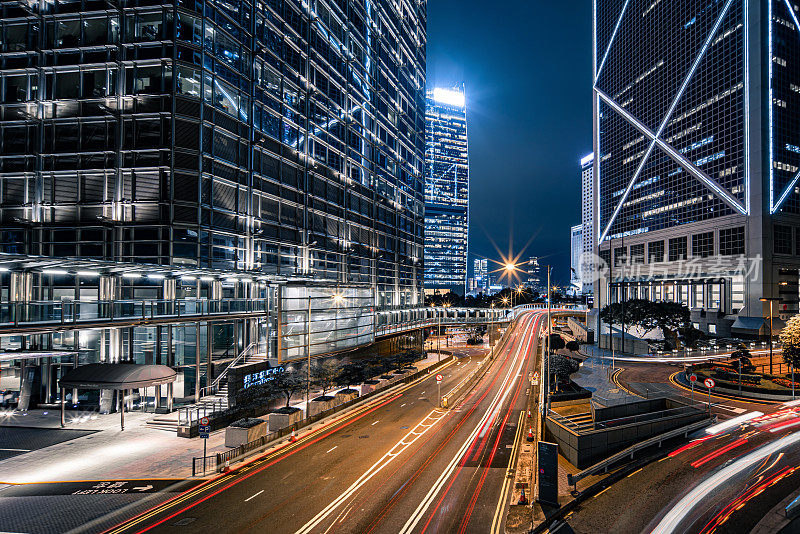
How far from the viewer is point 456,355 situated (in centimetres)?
7244

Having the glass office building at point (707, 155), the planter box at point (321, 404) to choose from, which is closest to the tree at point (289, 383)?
the planter box at point (321, 404)

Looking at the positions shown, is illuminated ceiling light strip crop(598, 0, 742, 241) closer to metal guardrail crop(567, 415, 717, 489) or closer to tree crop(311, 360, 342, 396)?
metal guardrail crop(567, 415, 717, 489)

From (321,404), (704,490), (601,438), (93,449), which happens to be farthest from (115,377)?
(704,490)

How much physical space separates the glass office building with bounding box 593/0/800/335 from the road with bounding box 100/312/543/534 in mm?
59880

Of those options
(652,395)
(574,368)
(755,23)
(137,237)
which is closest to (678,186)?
(755,23)

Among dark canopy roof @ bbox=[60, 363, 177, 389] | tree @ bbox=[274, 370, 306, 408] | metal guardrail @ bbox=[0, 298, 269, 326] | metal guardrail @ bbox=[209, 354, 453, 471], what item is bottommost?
metal guardrail @ bbox=[209, 354, 453, 471]

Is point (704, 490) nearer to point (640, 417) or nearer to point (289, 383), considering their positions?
point (640, 417)

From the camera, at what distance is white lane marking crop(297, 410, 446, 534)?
15.9 m

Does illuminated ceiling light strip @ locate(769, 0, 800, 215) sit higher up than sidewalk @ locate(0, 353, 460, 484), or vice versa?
illuminated ceiling light strip @ locate(769, 0, 800, 215)

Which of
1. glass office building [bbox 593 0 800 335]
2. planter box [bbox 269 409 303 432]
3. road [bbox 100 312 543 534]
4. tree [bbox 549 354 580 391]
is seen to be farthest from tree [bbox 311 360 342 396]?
glass office building [bbox 593 0 800 335]

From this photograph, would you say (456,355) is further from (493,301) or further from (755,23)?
(493,301)

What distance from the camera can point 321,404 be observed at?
34.5 meters

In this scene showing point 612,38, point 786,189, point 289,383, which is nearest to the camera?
point 289,383

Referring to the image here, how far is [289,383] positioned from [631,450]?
23667mm
